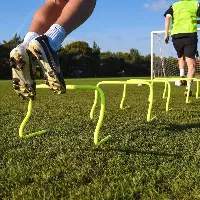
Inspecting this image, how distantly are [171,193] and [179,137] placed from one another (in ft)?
4.41

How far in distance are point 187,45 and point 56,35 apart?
534cm

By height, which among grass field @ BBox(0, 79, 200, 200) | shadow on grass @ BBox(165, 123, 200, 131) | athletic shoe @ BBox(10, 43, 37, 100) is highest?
athletic shoe @ BBox(10, 43, 37, 100)

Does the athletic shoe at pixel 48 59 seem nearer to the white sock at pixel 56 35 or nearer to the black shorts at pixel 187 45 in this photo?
the white sock at pixel 56 35

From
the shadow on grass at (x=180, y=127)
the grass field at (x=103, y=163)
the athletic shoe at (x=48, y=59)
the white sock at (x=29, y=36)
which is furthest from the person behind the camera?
the shadow on grass at (x=180, y=127)

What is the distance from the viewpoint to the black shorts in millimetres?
7410

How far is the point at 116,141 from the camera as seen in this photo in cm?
299

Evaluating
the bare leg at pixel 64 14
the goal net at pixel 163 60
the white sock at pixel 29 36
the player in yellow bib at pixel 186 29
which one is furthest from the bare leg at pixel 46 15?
the goal net at pixel 163 60

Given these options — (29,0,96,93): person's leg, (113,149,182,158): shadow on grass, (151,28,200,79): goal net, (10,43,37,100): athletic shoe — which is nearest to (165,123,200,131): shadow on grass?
(113,149,182,158): shadow on grass

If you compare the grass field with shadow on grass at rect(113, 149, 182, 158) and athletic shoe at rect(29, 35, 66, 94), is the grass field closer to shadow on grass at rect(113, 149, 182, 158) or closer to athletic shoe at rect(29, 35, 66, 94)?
shadow on grass at rect(113, 149, 182, 158)

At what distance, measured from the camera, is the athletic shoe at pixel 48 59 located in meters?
2.30

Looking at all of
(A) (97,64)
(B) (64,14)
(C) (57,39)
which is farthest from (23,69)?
(A) (97,64)

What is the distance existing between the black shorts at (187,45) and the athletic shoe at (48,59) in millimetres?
5388

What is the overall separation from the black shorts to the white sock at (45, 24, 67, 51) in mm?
5199

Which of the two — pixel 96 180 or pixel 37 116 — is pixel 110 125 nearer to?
pixel 37 116
